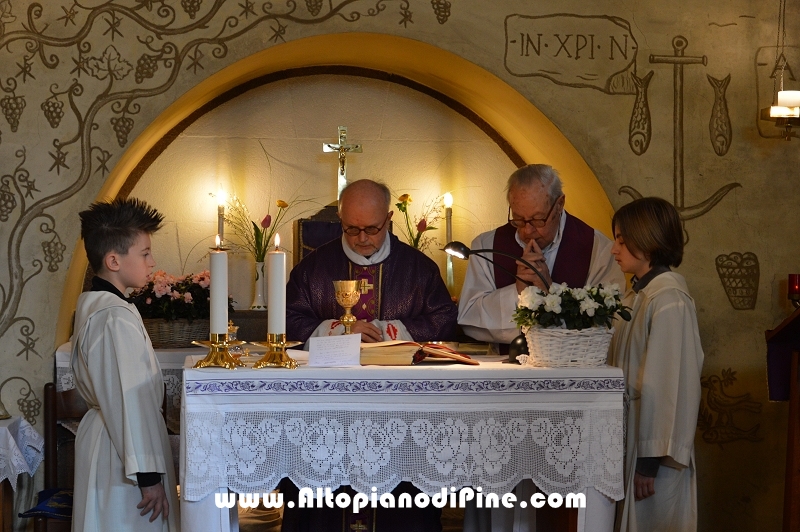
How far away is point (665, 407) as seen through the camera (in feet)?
13.3

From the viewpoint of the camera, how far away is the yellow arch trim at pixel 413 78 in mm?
5539

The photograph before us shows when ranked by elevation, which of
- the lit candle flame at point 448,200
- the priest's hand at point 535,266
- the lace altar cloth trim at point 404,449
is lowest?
the lace altar cloth trim at point 404,449

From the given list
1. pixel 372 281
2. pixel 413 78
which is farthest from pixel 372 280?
pixel 413 78

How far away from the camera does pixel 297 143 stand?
6.67 metres

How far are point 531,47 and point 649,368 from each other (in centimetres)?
229

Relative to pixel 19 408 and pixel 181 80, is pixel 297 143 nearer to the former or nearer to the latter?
pixel 181 80

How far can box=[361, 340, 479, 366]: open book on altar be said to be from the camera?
3.69 meters

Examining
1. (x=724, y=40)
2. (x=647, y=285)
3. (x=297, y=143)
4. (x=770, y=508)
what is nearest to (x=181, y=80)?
(x=297, y=143)

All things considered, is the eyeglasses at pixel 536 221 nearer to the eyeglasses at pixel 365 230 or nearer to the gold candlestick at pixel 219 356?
the eyeglasses at pixel 365 230

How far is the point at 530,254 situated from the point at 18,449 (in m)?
2.75

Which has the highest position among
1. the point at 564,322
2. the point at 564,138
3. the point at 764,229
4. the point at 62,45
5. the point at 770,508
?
the point at 62,45

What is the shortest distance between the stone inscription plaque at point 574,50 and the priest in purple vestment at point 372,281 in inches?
48.1

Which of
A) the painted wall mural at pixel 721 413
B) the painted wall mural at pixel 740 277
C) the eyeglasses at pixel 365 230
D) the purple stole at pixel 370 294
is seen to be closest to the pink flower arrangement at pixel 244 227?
the purple stole at pixel 370 294

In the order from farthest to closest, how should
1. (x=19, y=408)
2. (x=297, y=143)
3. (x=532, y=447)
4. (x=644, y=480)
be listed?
1. (x=297, y=143)
2. (x=19, y=408)
3. (x=644, y=480)
4. (x=532, y=447)
